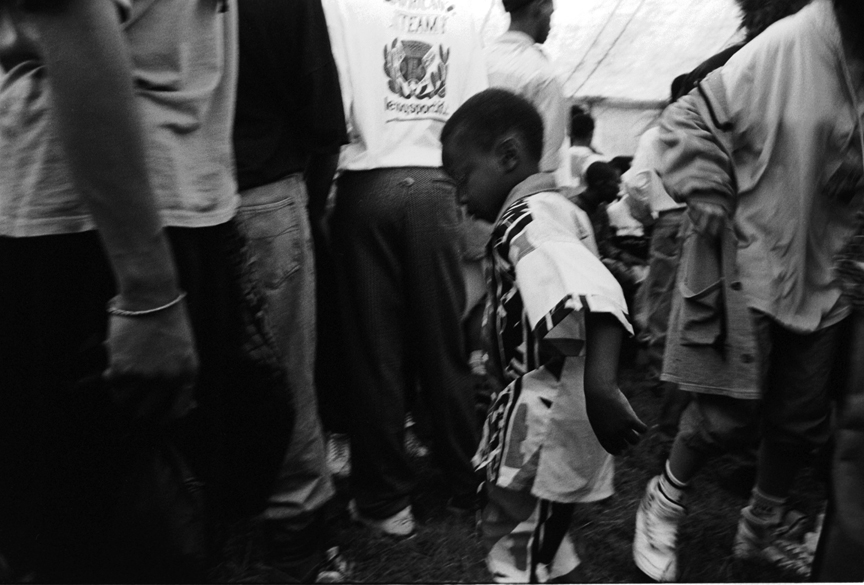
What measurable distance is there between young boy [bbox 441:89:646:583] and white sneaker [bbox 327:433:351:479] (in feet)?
4.42

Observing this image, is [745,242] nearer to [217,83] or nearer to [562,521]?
[562,521]

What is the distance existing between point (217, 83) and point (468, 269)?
2.03 m

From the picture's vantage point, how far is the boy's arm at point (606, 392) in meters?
1.40

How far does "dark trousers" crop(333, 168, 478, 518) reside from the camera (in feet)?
7.84

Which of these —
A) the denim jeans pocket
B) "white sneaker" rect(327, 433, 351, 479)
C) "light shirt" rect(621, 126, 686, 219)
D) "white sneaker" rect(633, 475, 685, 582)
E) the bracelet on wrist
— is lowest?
"white sneaker" rect(327, 433, 351, 479)

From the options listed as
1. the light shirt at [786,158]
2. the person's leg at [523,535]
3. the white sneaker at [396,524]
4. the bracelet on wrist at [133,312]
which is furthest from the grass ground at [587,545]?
the bracelet on wrist at [133,312]

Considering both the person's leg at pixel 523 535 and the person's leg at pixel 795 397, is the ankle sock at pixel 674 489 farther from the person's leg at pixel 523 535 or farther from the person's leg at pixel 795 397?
the person's leg at pixel 523 535

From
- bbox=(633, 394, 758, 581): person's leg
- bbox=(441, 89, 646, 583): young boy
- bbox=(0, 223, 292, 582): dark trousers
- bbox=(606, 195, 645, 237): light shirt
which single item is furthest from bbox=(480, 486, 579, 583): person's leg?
bbox=(606, 195, 645, 237): light shirt

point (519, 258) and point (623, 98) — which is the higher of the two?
point (519, 258)

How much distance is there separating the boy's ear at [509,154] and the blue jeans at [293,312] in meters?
0.66

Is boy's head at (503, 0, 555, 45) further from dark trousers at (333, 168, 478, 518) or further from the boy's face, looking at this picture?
the boy's face

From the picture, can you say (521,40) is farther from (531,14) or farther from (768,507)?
(768,507)

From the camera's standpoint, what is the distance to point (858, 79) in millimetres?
1888

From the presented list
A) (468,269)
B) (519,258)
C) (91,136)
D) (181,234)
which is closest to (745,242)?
(519,258)
